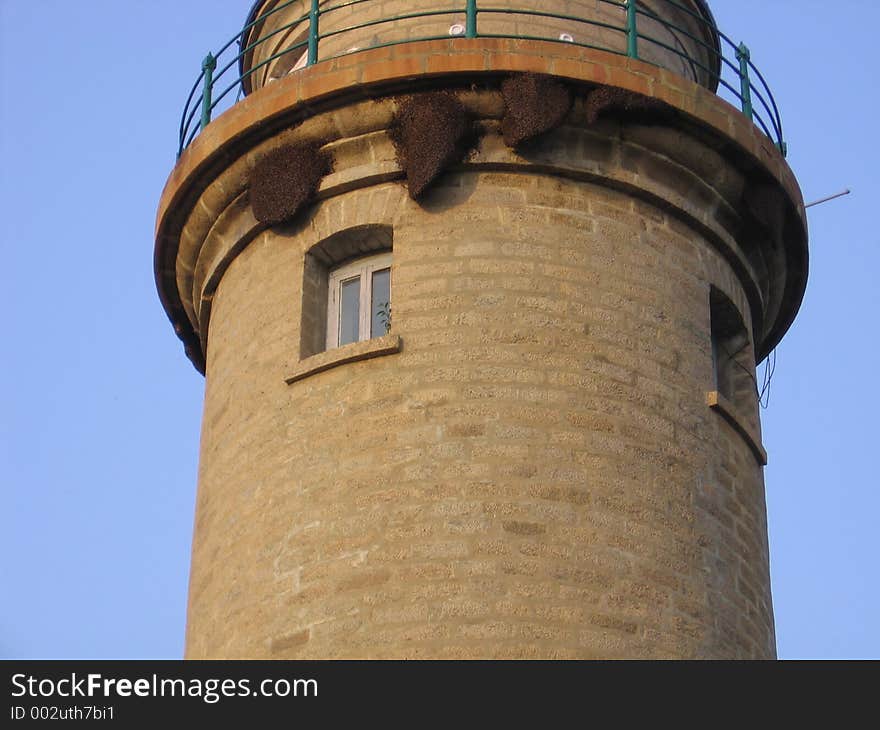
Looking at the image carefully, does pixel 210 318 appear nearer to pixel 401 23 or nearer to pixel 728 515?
pixel 401 23

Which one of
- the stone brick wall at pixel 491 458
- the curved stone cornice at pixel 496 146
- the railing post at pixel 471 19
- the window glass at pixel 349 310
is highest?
the railing post at pixel 471 19

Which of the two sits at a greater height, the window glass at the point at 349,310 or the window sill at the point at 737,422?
the window glass at the point at 349,310

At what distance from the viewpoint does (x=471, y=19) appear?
66.7 feet

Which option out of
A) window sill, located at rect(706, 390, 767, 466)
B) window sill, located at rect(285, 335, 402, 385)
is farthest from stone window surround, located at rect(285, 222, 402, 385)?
window sill, located at rect(706, 390, 767, 466)

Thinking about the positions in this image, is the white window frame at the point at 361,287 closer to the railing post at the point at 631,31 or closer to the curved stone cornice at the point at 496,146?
the curved stone cornice at the point at 496,146

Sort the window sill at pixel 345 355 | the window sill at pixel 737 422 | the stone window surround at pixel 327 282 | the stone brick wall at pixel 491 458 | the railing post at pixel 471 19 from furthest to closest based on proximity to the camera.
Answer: the railing post at pixel 471 19 < the window sill at pixel 737 422 < the stone window surround at pixel 327 282 < the window sill at pixel 345 355 < the stone brick wall at pixel 491 458

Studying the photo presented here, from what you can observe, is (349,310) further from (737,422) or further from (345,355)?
(737,422)

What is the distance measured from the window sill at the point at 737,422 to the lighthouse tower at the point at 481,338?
0.04 m

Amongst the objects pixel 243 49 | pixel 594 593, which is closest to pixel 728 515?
pixel 594 593

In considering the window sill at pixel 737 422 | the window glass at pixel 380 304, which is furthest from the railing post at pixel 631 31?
the window sill at pixel 737 422

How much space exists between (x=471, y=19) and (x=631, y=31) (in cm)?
140

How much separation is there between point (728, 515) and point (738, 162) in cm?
331

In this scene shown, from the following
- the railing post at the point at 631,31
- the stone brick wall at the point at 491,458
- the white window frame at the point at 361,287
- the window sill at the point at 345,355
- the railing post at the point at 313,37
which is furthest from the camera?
the railing post at the point at 313,37

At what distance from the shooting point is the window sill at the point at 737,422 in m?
19.6
